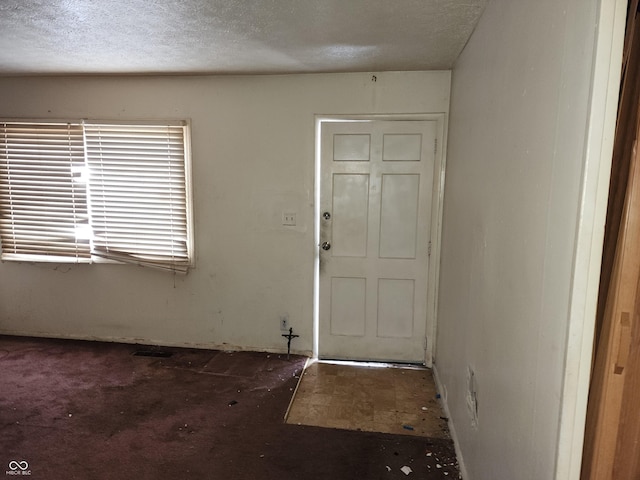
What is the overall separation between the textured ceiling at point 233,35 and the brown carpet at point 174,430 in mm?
2274

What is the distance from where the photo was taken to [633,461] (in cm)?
95

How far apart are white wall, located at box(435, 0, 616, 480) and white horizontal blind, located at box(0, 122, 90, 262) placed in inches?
122

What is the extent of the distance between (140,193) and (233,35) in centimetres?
160

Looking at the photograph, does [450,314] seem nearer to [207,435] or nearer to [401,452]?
[401,452]

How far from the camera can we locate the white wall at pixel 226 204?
3018 mm

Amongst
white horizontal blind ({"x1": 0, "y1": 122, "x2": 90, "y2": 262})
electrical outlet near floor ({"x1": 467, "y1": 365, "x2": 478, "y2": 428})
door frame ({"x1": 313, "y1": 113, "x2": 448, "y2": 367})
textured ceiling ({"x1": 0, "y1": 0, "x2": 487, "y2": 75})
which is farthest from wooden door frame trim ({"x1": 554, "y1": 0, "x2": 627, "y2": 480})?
white horizontal blind ({"x1": 0, "y1": 122, "x2": 90, "y2": 262})

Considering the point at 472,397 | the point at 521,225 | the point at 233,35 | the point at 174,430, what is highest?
the point at 233,35

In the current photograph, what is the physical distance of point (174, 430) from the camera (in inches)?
89.5

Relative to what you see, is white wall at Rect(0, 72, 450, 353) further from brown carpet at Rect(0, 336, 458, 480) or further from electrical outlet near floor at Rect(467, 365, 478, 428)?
electrical outlet near floor at Rect(467, 365, 478, 428)

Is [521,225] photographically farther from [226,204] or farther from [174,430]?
[226,204]

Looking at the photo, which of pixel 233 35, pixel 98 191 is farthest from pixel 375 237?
pixel 98 191

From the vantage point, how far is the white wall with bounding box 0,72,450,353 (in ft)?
9.90

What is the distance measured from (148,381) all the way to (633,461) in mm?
2787

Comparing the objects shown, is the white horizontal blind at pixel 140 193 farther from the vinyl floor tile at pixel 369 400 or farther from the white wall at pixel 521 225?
the white wall at pixel 521 225
